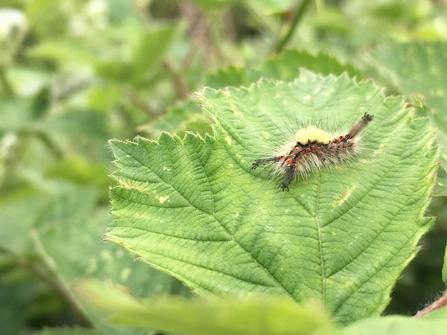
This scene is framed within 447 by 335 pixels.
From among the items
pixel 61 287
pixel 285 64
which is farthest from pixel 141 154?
pixel 61 287

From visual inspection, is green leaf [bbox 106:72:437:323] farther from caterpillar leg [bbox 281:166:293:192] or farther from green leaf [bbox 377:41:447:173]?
green leaf [bbox 377:41:447:173]

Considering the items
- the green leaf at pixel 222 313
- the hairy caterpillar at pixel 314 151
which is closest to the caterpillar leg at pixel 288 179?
the hairy caterpillar at pixel 314 151

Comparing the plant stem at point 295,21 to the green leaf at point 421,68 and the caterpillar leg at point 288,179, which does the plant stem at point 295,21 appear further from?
the caterpillar leg at point 288,179

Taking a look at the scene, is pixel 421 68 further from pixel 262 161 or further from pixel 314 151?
pixel 262 161

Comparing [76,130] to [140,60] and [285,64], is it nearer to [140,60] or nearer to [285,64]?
[140,60]

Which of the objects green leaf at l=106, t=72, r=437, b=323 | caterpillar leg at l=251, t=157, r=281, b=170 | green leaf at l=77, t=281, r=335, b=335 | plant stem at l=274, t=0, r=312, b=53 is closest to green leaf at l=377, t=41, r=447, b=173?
green leaf at l=106, t=72, r=437, b=323
